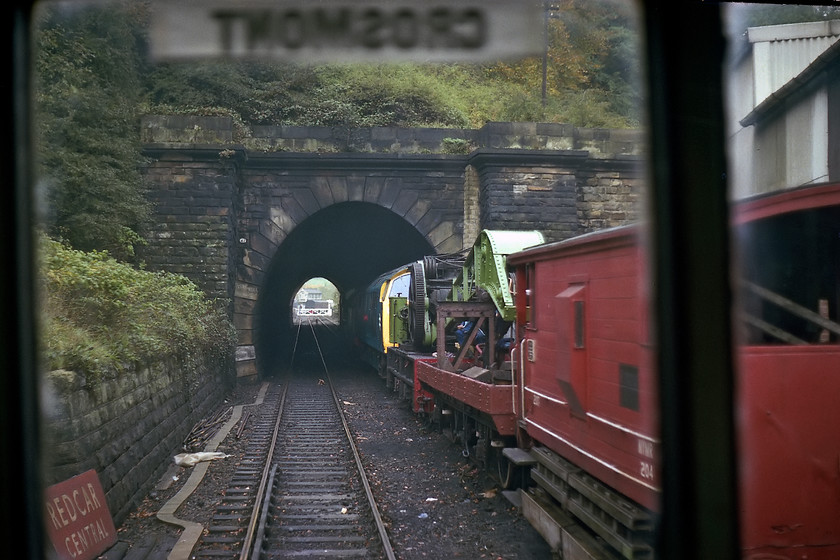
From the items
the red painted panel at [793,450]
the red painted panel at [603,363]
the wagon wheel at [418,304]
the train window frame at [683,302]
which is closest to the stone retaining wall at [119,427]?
the train window frame at [683,302]

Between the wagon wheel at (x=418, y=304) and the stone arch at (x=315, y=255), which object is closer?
the wagon wheel at (x=418, y=304)

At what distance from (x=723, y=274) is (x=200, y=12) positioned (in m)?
1.93

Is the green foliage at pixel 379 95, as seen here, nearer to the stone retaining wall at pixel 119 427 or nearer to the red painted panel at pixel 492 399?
the stone retaining wall at pixel 119 427

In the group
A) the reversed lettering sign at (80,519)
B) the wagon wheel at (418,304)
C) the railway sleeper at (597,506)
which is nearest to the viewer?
the railway sleeper at (597,506)

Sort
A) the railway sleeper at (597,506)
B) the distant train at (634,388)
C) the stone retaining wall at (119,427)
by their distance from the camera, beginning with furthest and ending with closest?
the stone retaining wall at (119,427)
the railway sleeper at (597,506)
the distant train at (634,388)

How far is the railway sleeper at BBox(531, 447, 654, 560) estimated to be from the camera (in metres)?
4.48

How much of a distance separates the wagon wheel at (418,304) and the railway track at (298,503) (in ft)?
7.02

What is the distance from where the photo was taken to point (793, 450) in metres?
3.53

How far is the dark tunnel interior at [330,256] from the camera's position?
73.3 ft

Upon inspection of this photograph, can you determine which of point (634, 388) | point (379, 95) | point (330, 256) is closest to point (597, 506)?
point (634, 388)

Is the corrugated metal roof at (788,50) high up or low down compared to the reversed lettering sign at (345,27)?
up

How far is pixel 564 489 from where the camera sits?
5.91 metres

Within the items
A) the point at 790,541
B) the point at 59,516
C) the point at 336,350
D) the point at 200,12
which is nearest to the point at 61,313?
the point at 59,516

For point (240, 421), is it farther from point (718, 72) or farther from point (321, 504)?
point (718, 72)
